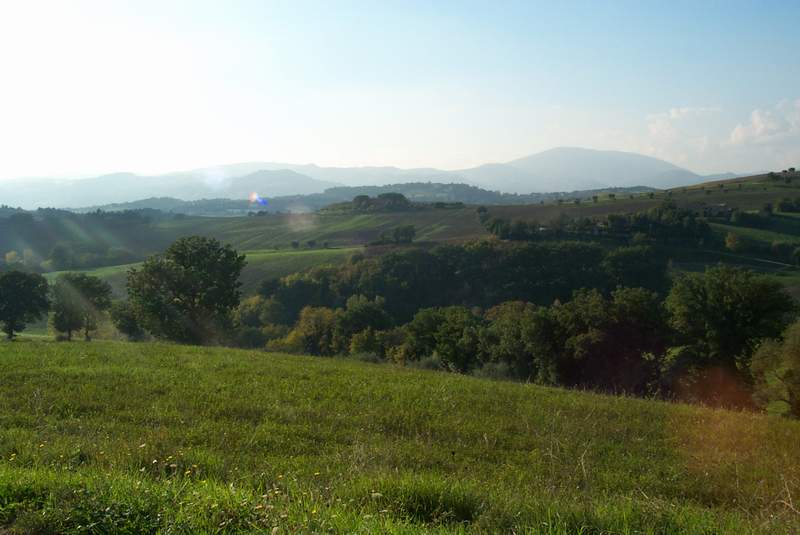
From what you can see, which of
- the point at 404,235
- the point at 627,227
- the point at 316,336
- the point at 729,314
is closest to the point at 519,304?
the point at 316,336

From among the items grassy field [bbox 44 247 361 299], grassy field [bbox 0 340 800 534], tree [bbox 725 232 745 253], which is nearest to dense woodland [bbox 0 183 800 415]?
tree [bbox 725 232 745 253]

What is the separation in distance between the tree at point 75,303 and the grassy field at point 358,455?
124 ft

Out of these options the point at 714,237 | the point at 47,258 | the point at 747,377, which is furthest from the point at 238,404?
the point at 47,258

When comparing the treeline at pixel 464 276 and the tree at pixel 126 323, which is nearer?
the tree at pixel 126 323

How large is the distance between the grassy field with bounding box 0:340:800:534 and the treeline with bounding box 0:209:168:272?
347 ft

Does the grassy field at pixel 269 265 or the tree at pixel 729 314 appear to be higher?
the tree at pixel 729 314

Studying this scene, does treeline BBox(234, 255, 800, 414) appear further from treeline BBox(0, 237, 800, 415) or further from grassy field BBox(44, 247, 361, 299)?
grassy field BBox(44, 247, 361, 299)

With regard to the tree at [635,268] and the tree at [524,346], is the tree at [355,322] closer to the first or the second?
the tree at [524,346]

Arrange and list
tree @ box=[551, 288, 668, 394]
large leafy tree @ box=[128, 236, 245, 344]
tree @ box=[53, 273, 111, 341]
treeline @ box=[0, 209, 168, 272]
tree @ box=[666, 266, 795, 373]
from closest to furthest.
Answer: tree @ box=[666, 266, 795, 373] < tree @ box=[551, 288, 668, 394] < large leafy tree @ box=[128, 236, 245, 344] < tree @ box=[53, 273, 111, 341] < treeline @ box=[0, 209, 168, 272]

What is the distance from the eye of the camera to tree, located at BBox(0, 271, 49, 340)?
47344 millimetres

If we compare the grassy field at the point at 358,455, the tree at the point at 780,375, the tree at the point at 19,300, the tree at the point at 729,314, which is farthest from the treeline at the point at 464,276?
the grassy field at the point at 358,455

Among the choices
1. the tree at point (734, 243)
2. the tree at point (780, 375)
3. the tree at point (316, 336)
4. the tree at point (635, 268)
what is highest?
the tree at point (780, 375)

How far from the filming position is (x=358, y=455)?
6.64 metres

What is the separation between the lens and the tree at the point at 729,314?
90.7 ft
